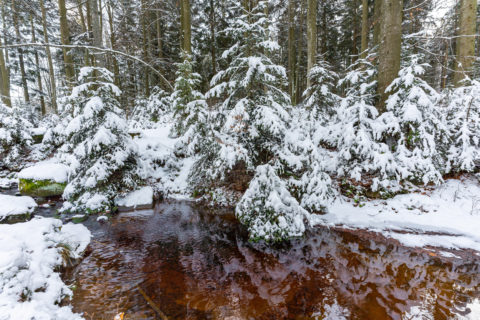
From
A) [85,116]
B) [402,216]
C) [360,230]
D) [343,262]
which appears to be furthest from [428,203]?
[85,116]

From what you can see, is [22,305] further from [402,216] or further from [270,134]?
[402,216]

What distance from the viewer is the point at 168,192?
32.5 ft

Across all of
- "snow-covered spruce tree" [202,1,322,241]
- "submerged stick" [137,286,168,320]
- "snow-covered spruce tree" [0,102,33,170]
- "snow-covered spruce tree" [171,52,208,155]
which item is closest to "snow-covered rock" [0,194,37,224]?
"submerged stick" [137,286,168,320]

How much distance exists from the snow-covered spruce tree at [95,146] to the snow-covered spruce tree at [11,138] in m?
6.56

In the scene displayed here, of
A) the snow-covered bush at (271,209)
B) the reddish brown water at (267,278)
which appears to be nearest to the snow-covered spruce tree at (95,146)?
the reddish brown water at (267,278)

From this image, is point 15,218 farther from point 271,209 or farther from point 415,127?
point 415,127

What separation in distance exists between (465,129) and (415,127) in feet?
4.66

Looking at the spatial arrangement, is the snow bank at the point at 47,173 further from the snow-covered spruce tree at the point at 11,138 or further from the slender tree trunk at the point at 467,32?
the slender tree trunk at the point at 467,32

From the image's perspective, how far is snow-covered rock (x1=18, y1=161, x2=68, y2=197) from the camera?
29.6 ft

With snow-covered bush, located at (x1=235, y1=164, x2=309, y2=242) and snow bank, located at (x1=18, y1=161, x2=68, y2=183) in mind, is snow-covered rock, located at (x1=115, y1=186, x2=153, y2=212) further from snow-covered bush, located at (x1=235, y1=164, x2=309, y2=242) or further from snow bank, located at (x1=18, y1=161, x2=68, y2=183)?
snow-covered bush, located at (x1=235, y1=164, x2=309, y2=242)

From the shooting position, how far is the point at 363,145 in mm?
6652

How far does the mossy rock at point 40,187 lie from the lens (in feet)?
29.6

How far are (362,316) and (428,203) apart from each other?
Result: 450 centimetres

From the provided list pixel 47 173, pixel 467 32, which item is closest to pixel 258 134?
pixel 467 32
